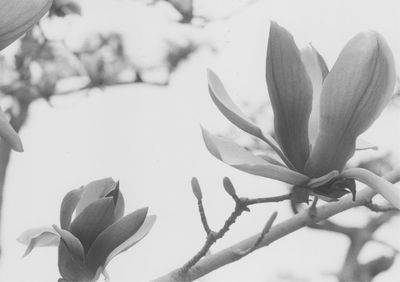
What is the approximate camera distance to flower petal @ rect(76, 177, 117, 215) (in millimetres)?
442

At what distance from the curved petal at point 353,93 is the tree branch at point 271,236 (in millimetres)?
61

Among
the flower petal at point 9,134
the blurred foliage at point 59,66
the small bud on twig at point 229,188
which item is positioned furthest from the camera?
the blurred foliage at point 59,66

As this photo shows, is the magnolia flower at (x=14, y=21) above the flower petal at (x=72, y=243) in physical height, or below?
above

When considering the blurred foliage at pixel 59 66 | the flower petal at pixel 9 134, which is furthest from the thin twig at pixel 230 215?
the blurred foliage at pixel 59 66

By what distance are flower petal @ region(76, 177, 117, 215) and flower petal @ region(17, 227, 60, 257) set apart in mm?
25

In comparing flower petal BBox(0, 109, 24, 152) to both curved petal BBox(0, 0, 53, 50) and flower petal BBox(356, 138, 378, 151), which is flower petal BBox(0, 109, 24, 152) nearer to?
curved petal BBox(0, 0, 53, 50)

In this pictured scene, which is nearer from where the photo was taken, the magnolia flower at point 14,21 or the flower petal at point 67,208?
the magnolia flower at point 14,21

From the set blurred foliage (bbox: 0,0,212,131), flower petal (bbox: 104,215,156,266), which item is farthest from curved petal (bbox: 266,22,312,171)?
blurred foliage (bbox: 0,0,212,131)

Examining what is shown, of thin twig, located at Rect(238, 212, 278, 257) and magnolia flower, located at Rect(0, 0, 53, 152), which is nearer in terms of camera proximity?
magnolia flower, located at Rect(0, 0, 53, 152)

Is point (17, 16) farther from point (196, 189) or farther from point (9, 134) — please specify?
point (196, 189)

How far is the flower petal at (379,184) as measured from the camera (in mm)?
348

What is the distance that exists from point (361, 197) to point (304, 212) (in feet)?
0.15

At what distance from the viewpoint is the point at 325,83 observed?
368 millimetres

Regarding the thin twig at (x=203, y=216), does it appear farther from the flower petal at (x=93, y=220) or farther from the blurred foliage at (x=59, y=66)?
the blurred foliage at (x=59, y=66)
